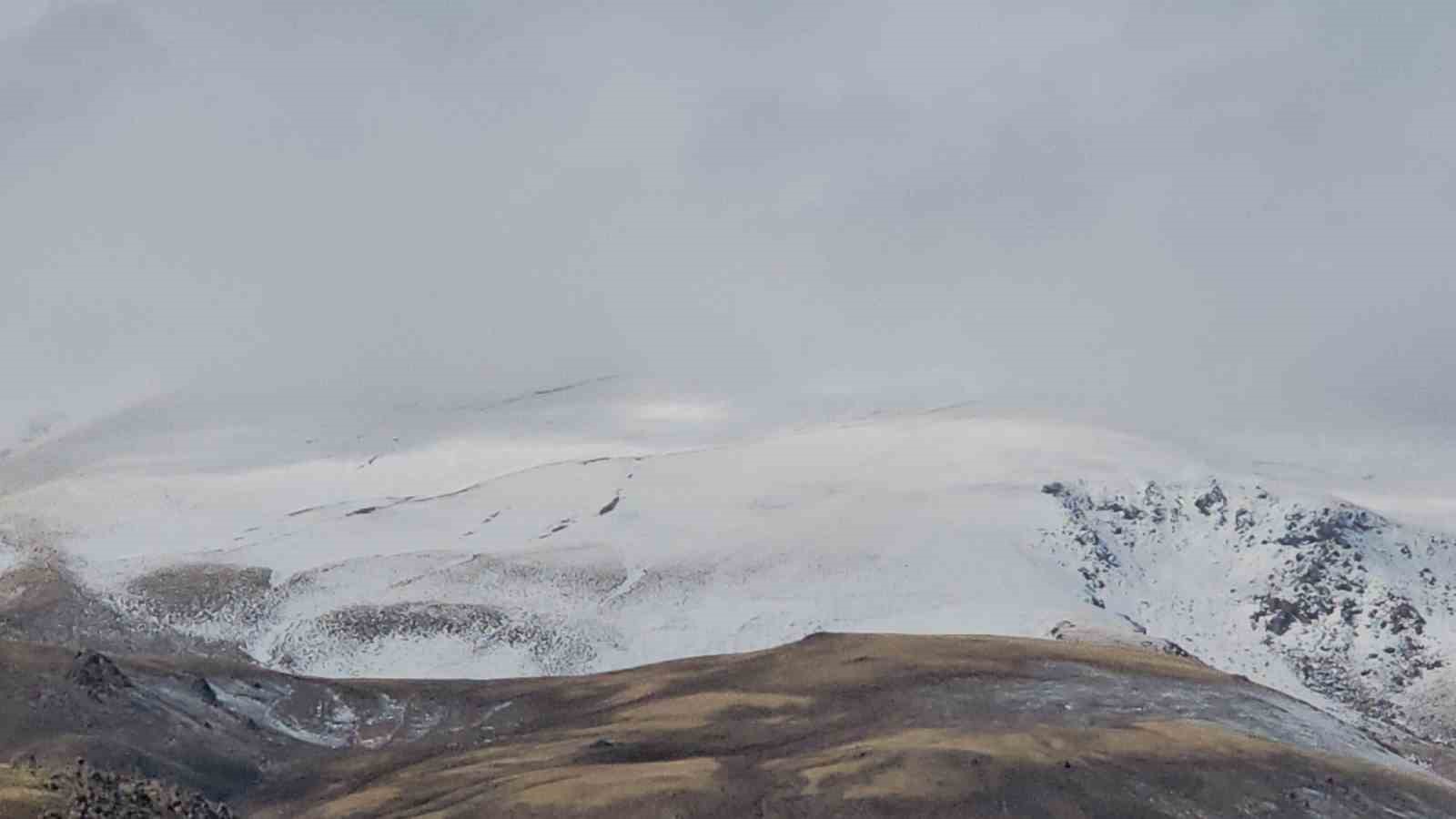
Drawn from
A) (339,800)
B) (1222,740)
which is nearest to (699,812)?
(339,800)

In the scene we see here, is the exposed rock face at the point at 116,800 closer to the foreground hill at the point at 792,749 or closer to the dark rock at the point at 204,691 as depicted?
the foreground hill at the point at 792,749

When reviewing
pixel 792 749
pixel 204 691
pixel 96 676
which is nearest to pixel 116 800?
pixel 792 749

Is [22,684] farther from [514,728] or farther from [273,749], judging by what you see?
[514,728]

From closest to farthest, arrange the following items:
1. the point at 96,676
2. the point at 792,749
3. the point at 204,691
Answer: the point at 792,749 < the point at 96,676 < the point at 204,691

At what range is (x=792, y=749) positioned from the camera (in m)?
151

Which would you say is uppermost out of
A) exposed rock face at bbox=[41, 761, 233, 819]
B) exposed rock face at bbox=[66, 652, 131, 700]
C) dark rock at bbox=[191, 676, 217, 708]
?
exposed rock face at bbox=[41, 761, 233, 819]

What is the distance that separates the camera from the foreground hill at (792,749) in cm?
13188

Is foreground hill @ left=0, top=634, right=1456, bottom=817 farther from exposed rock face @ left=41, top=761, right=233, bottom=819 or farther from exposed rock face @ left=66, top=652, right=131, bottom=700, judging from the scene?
exposed rock face @ left=41, top=761, right=233, bottom=819

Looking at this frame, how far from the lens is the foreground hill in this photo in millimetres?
131875

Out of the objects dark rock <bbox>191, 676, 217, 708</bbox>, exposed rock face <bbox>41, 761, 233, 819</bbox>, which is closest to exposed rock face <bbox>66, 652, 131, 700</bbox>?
dark rock <bbox>191, 676, 217, 708</bbox>

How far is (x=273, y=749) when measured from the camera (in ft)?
600

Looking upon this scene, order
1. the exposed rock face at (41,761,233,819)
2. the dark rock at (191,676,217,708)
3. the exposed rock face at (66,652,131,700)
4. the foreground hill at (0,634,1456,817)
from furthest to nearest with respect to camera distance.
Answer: the dark rock at (191,676,217,708) < the exposed rock face at (66,652,131,700) < the foreground hill at (0,634,1456,817) < the exposed rock face at (41,761,233,819)

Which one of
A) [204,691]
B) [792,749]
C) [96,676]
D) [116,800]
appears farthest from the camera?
[204,691]

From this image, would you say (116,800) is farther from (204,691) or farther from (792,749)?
(204,691)
